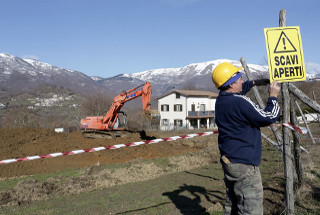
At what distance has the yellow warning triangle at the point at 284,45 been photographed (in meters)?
3.95

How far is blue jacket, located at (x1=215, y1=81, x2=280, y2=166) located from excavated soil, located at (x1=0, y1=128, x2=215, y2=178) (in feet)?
43.5

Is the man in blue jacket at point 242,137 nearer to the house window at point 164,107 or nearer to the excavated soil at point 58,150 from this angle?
the excavated soil at point 58,150

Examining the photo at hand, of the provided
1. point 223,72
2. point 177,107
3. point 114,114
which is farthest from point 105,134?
point 177,107

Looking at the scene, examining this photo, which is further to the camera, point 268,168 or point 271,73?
point 268,168

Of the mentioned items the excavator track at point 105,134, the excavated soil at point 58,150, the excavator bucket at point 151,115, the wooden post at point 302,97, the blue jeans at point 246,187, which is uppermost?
the wooden post at point 302,97

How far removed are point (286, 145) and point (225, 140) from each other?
1329 millimetres

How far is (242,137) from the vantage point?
10.6ft

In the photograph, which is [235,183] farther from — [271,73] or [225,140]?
[271,73]

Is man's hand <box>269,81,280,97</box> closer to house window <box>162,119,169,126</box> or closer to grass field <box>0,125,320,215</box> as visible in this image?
grass field <box>0,125,320,215</box>

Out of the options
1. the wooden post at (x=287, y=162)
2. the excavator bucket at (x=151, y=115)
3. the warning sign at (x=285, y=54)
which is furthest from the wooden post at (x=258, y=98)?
the excavator bucket at (x=151, y=115)

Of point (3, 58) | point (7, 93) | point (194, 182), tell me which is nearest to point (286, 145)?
point (194, 182)

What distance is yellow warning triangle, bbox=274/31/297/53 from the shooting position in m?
3.95

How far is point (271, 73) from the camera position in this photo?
390cm

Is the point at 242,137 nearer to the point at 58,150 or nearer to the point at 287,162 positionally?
the point at 287,162
